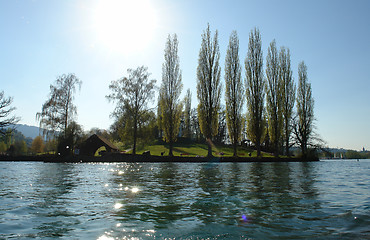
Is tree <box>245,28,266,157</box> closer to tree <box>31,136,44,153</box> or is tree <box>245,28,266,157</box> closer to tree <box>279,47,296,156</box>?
tree <box>279,47,296,156</box>

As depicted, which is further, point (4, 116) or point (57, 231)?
point (4, 116)

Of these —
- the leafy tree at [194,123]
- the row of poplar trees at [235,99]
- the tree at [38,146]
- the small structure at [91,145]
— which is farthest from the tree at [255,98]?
the tree at [38,146]

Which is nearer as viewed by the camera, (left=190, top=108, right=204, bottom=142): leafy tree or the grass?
the grass

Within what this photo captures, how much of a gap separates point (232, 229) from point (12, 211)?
4.76 metres

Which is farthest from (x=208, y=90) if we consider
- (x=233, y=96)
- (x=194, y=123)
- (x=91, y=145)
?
(x=194, y=123)

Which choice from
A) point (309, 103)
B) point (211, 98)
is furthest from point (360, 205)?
point (309, 103)

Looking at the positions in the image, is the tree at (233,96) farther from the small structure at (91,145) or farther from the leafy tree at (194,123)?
the leafy tree at (194,123)

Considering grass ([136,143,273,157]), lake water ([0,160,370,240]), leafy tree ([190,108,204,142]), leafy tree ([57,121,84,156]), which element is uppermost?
leafy tree ([190,108,204,142])

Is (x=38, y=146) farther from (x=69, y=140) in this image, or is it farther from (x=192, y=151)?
(x=192, y=151)

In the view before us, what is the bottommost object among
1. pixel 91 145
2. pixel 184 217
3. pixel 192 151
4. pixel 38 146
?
pixel 184 217

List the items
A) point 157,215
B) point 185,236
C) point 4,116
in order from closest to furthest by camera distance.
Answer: point 185,236 → point 157,215 → point 4,116

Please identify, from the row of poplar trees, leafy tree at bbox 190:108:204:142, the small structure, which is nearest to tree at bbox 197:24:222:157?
the row of poplar trees

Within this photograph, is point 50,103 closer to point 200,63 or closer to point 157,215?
point 200,63

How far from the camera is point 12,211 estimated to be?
5559 millimetres
